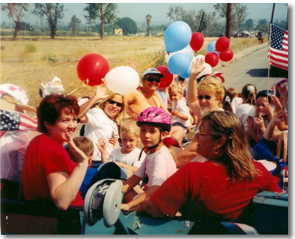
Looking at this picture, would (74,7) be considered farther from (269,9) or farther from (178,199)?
(178,199)

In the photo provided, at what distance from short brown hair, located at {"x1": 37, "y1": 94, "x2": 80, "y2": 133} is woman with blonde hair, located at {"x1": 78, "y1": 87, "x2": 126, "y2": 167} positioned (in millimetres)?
813

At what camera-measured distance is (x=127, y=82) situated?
3.47 m

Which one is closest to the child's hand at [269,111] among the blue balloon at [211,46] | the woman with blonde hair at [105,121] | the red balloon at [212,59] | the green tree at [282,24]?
the green tree at [282,24]

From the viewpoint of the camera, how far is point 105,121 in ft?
11.7

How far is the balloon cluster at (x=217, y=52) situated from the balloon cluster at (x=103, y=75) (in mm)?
2935

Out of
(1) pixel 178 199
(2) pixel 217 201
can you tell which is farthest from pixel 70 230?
(2) pixel 217 201

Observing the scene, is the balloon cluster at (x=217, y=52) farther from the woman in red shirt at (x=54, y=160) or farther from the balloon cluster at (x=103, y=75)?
the woman in red shirt at (x=54, y=160)

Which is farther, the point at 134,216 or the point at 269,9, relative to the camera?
the point at 269,9

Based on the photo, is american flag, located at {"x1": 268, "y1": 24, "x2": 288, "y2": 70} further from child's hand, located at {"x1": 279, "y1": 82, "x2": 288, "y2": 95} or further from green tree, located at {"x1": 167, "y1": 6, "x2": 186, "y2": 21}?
green tree, located at {"x1": 167, "y1": 6, "x2": 186, "y2": 21}

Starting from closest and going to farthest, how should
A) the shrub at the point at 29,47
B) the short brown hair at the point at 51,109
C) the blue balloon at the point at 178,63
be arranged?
the short brown hair at the point at 51,109, the blue balloon at the point at 178,63, the shrub at the point at 29,47

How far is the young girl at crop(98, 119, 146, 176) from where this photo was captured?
3.26 meters

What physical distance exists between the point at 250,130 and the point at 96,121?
1.81 meters

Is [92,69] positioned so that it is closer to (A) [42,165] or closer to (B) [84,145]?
(B) [84,145]

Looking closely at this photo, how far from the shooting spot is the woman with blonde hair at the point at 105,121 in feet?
11.3
